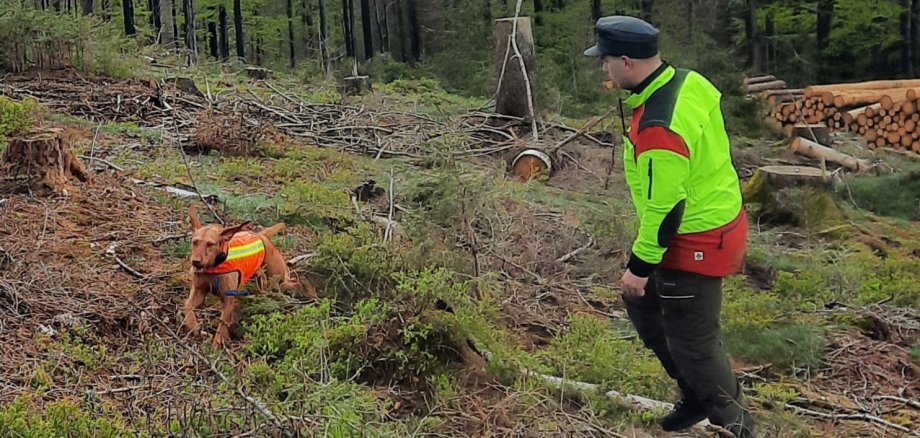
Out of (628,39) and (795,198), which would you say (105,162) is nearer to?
(628,39)

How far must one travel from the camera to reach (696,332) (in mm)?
3916

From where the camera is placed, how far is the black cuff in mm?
3762

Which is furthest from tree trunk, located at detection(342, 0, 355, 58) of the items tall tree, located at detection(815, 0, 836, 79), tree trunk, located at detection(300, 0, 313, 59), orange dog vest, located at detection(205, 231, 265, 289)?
orange dog vest, located at detection(205, 231, 265, 289)

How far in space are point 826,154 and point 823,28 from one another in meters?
17.4

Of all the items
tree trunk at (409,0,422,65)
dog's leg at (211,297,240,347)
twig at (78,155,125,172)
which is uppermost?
tree trunk at (409,0,422,65)

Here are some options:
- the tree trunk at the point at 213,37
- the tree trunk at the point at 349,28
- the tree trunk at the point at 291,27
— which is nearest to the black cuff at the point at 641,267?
the tree trunk at the point at 349,28

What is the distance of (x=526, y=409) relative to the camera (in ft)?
14.2

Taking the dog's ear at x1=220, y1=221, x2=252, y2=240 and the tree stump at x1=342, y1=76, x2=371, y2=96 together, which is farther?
the tree stump at x1=342, y1=76, x2=371, y2=96

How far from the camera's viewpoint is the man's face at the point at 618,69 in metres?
3.79

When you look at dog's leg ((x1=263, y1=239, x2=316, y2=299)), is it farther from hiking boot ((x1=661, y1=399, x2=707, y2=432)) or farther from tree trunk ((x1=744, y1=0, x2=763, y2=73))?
tree trunk ((x1=744, y1=0, x2=763, y2=73))

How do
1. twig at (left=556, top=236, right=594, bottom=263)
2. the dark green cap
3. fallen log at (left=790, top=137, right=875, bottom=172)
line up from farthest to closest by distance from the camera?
fallen log at (left=790, top=137, right=875, bottom=172), twig at (left=556, top=236, right=594, bottom=263), the dark green cap

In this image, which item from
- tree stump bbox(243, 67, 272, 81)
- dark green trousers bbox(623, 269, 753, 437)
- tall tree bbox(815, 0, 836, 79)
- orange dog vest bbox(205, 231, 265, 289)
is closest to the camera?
dark green trousers bbox(623, 269, 753, 437)

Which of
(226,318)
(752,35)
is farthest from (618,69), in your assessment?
(752,35)

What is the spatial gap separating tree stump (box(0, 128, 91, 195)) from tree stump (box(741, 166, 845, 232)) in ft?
22.1
